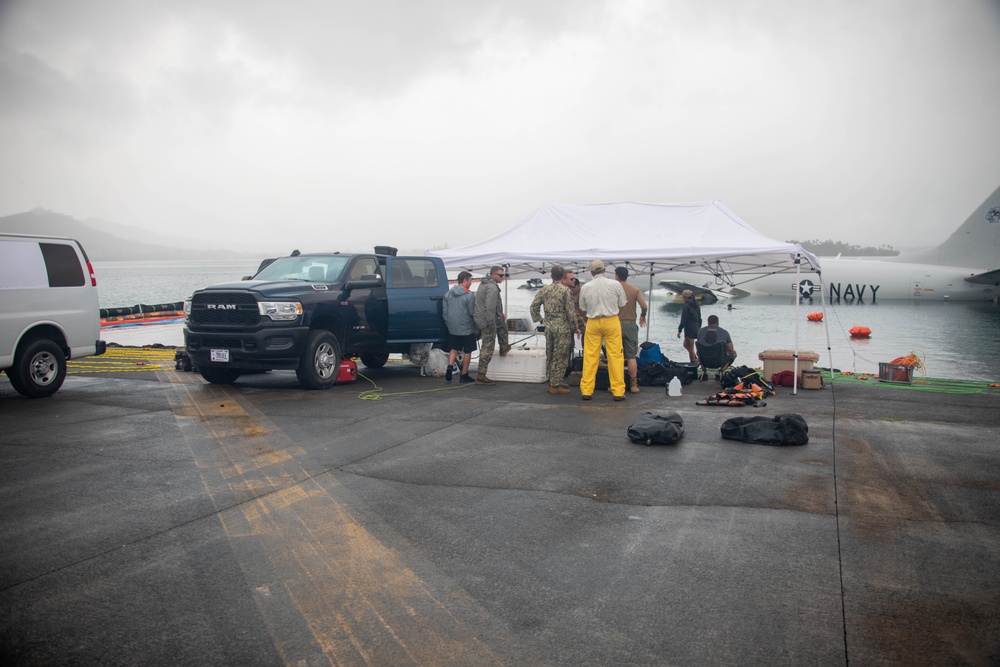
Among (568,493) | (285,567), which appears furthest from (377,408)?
(285,567)

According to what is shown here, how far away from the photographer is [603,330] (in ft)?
35.1

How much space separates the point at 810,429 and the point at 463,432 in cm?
425

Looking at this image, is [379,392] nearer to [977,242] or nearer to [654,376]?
[654,376]

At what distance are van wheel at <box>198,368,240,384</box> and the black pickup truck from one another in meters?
0.02

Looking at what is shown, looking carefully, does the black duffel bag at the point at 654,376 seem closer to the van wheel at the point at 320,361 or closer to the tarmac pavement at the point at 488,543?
the tarmac pavement at the point at 488,543

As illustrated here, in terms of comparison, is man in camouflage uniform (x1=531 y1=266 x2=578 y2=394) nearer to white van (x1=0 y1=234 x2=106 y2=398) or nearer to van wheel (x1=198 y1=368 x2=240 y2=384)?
van wheel (x1=198 y1=368 x2=240 y2=384)

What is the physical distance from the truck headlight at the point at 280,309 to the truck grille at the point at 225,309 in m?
0.12

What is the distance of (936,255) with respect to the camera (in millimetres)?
→ 57250

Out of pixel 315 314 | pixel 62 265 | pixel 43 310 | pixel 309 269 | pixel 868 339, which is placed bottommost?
pixel 868 339

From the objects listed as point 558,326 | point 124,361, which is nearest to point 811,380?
point 558,326

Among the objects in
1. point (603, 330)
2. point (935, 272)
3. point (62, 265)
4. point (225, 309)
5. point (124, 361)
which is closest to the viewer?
point (62, 265)

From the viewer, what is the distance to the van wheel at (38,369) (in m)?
9.75

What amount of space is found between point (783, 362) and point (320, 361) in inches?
318

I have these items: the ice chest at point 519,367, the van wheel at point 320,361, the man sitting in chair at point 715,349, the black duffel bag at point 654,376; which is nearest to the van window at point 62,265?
the van wheel at point 320,361
